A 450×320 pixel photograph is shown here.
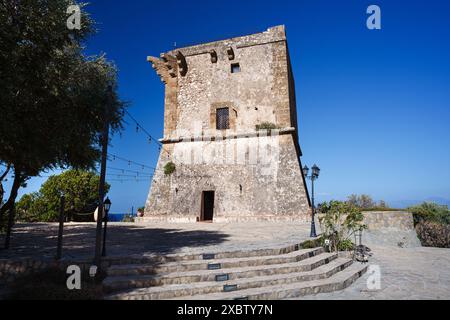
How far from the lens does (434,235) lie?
1471 centimetres

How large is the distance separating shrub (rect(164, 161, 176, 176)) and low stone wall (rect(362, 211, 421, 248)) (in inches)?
484

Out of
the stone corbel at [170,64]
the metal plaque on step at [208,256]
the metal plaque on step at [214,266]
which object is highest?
the stone corbel at [170,64]

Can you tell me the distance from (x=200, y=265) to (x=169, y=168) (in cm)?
1420

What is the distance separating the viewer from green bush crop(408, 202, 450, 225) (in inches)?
695

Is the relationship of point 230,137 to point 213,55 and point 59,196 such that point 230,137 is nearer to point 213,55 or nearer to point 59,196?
point 213,55

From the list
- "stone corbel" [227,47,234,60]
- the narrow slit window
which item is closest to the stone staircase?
the narrow slit window

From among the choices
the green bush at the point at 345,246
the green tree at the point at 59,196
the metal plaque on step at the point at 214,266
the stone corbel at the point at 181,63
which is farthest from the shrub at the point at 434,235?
the green tree at the point at 59,196

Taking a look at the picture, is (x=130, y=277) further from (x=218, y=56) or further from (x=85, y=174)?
(x=85, y=174)

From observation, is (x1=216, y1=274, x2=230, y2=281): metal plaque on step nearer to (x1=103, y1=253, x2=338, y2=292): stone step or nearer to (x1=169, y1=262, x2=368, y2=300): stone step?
(x1=103, y1=253, x2=338, y2=292): stone step

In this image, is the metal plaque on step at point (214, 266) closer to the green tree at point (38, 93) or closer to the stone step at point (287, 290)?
the stone step at point (287, 290)

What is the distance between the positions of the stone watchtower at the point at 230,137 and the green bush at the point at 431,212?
273 inches

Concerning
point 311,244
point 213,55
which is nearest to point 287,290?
point 311,244

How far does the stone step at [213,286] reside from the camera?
5.22 meters
